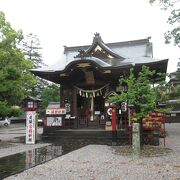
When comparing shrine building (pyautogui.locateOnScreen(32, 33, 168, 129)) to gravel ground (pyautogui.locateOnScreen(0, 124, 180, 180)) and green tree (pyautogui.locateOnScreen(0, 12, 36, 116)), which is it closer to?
green tree (pyautogui.locateOnScreen(0, 12, 36, 116))

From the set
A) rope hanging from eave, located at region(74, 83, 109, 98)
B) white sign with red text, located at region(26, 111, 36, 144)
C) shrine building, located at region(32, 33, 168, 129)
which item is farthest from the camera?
rope hanging from eave, located at region(74, 83, 109, 98)

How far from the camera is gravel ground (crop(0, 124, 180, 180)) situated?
794 cm

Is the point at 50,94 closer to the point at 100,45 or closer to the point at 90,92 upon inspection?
the point at 100,45

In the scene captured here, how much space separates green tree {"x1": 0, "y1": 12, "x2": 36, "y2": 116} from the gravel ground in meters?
6.12

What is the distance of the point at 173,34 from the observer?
19.9 m

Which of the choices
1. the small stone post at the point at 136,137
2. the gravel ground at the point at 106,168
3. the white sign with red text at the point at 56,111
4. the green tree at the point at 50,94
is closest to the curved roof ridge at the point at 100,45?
the white sign with red text at the point at 56,111

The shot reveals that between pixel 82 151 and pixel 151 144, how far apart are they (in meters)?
3.79

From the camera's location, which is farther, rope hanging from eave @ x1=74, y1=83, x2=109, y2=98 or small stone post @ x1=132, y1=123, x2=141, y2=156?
rope hanging from eave @ x1=74, y1=83, x2=109, y2=98

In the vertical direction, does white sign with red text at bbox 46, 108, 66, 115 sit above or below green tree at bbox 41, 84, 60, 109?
below

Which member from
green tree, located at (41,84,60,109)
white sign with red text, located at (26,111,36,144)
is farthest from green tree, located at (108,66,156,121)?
green tree, located at (41,84,60,109)

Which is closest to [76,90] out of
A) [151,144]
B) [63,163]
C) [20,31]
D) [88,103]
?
[88,103]

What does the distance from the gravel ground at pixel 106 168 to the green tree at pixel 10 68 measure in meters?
6.12

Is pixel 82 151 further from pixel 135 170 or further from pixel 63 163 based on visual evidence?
pixel 135 170

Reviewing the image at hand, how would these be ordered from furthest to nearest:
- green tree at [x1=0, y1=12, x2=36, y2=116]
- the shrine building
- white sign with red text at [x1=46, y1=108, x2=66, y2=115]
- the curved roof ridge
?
the curved roof ridge
white sign with red text at [x1=46, y1=108, x2=66, y2=115]
the shrine building
green tree at [x1=0, y1=12, x2=36, y2=116]
